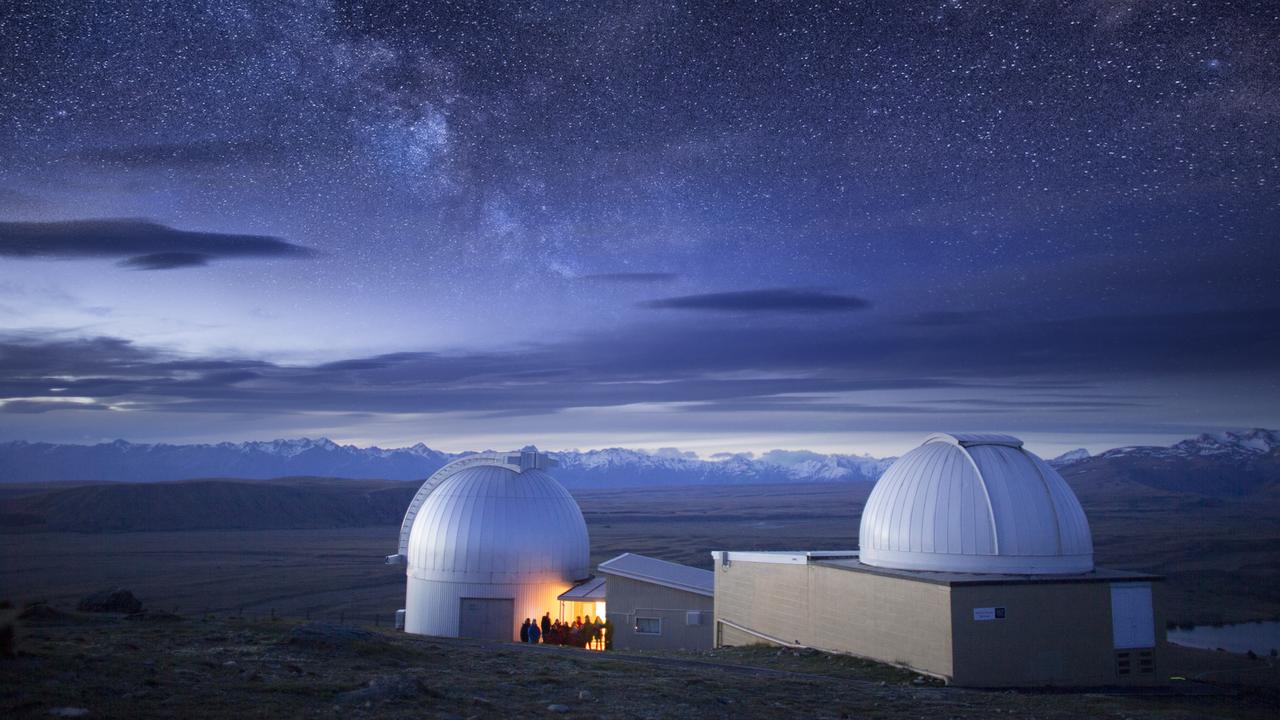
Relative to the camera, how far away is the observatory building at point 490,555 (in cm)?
2923

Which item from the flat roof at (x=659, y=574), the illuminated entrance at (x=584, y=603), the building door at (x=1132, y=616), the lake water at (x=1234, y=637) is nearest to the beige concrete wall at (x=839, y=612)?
the flat roof at (x=659, y=574)

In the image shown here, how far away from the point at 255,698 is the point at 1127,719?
42.1 feet

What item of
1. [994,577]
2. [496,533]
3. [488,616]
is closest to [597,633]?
[488,616]

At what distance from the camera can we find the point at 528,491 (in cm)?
3138

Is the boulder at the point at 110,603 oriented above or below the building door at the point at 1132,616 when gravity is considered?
below

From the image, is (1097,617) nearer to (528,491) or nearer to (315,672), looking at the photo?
(315,672)

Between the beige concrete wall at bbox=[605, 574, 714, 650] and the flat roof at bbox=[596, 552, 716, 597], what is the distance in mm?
181

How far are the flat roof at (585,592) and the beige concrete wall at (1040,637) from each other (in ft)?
45.2

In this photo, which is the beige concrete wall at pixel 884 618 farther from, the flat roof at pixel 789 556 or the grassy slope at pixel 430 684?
the flat roof at pixel 789 556

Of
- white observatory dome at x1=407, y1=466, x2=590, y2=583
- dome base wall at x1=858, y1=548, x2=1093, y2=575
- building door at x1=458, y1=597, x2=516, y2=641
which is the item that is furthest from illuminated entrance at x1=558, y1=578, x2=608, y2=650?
dome base wall at x1=858, y1=548, x2=1093, y2=575

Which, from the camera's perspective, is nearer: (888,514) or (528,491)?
(888,514)

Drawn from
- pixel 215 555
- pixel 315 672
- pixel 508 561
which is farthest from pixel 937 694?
pixel 215 555

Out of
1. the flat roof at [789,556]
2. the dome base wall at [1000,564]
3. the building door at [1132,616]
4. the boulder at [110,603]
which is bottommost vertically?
the boulder at [110,603]

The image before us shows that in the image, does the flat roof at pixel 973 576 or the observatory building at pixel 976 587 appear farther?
the flat roof at pixel 973 576
